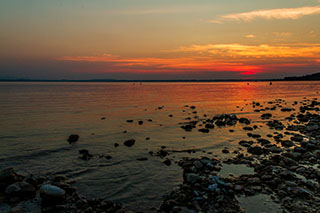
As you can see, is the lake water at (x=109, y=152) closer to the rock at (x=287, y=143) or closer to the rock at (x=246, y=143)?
the rock at (x=246, y=143)

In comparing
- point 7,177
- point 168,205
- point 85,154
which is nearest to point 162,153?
point 85,154

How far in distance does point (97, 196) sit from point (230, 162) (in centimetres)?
769

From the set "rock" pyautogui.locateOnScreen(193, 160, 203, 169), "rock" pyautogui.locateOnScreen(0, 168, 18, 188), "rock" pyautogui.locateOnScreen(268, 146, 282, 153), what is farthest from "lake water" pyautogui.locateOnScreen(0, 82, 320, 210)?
"rock" pyautogui.locateOnScreen(268, 146, 282, 153)

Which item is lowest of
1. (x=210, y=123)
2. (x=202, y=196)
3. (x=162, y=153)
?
(x=162, y=153)

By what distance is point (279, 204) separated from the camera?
859cm

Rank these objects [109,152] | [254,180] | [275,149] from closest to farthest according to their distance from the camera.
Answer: [254,180]
[275,149]
[109,152]

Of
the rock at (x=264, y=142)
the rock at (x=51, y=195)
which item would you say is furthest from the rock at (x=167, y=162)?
the rock at (x=264, y=142)

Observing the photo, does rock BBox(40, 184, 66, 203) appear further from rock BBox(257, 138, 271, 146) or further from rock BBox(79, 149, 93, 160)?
rock BBox(257, 138, 271, 146)

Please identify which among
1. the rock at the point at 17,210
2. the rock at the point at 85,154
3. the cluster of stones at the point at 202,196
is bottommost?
the rock at the point at 17,210

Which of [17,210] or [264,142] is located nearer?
[17,210]

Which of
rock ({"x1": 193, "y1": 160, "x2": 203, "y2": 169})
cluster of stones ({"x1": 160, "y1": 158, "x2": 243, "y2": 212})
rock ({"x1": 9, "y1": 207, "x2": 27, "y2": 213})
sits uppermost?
rock ({"x1": 193, "y1": 160, "x2": 203, "y2": 169})

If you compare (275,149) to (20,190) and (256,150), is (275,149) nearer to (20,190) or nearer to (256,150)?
(256,150)

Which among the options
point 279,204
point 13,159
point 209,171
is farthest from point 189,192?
point 13,159

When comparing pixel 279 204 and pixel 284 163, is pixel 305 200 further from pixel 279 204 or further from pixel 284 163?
pixel 284 163
